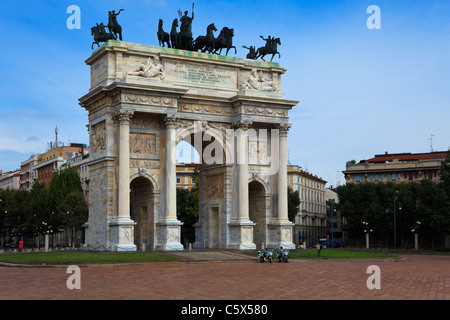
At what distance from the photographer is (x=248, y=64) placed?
5397 cm

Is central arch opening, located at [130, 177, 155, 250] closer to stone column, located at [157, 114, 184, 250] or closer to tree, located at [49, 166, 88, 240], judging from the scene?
stone column, located at [157, 114, 184, 250]

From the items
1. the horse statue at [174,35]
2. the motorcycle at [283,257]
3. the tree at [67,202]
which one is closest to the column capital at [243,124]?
the horse statue at [174,35]

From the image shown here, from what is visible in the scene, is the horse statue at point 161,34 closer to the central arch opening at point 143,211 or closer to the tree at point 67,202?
the central arch opening at point 143,211

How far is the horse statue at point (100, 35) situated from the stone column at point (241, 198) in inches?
479

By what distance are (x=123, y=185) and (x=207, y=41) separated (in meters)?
14.5

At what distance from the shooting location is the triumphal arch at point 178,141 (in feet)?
155

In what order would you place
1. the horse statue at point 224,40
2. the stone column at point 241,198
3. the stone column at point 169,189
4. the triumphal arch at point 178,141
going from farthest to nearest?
the horse statue at point 224,40, the stone column at point 241,198, the stone column at point 169,189, the triumphal arch at point 178,141

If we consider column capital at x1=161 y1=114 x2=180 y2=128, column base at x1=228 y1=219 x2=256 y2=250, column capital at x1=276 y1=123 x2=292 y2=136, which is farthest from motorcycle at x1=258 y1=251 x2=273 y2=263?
column capital at x1=276 y1=123 x2=292 y2=136

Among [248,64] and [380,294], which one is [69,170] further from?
[380,294]

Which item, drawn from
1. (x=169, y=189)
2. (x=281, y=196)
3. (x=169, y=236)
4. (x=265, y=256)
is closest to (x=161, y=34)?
(x=169, y=189)

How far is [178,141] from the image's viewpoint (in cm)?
4981

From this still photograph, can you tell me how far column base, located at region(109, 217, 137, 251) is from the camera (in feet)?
148

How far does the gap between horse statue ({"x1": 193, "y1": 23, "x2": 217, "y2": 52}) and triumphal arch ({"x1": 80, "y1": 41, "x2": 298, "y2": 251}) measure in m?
1.27
